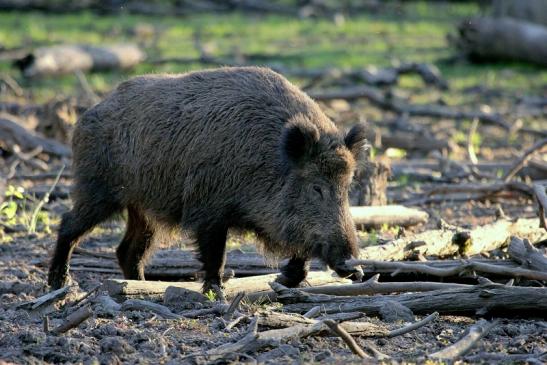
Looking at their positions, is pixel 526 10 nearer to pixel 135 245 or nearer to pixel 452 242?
pixel 452 242

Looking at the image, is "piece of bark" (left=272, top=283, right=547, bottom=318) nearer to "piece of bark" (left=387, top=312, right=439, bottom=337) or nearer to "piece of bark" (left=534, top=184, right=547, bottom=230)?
"piece of bark" (left=387, top=312, right=439, bottom=337)

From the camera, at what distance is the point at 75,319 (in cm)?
523

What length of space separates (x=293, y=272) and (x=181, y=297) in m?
0.93

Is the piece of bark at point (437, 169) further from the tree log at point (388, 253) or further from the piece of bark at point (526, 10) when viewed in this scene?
the piece of bark at point (526, 10)

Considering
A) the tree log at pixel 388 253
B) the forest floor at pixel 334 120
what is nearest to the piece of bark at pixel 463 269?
the forest floor at pixel 334 120

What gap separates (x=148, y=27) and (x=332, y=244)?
51.6ft

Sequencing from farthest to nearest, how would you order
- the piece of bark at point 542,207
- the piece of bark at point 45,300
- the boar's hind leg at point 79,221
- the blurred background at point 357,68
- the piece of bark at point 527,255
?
the blurred background at point 357,68 < the boar's hind leg at point 79,221 < the piece of bark at point 542,207 < the piece of bark at point 527,255 < the piece of bark at point 45,300

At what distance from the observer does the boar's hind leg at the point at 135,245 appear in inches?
299

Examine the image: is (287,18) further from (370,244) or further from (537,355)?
(537,355)

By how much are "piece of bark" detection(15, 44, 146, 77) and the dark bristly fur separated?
8352 millimetres

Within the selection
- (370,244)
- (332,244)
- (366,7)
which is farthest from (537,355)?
(366,7)

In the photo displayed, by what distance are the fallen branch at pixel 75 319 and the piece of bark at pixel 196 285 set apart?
95cm

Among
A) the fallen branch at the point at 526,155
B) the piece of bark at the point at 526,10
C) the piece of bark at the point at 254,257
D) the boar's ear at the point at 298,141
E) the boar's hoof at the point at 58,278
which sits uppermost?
the piece of bark at the point at 526,10

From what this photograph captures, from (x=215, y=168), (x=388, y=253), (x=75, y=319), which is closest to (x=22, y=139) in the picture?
(x=215, y=168)
